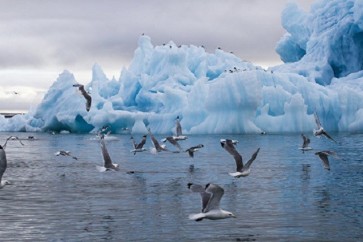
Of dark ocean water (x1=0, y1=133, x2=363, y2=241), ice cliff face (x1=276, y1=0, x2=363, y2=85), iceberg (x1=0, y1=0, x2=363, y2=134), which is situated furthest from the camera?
ice cliff face (x1=276, y1=0, x2=363, y2=85)

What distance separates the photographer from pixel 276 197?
2172 cm

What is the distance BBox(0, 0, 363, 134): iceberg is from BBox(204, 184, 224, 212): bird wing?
47337 millimetres

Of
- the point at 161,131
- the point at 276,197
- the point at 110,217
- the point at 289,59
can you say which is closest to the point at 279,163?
the point at 276,197

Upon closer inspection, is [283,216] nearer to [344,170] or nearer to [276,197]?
[276,197]

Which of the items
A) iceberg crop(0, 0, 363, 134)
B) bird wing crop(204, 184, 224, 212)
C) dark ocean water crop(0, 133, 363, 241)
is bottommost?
dark ocean water crop(0, 133, 363, 241)

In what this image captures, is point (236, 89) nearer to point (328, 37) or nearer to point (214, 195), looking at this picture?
point (328, 37)

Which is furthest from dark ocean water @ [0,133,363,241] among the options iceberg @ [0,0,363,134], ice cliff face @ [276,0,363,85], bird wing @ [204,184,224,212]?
ice cliff face @ [276,0,363,85]

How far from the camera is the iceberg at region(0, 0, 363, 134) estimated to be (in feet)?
205

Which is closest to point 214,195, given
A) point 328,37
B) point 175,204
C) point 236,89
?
point 175,204

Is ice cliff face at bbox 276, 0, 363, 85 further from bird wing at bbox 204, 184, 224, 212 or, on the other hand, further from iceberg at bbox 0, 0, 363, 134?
bird wing at bbox 204, 184, 224, 212

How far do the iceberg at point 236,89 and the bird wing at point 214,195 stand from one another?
47.3 m

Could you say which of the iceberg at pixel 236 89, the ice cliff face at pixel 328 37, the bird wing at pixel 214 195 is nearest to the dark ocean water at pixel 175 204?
the bird wing at pixel 214 195

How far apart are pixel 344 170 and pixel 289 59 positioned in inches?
2385

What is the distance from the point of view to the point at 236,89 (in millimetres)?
59531
